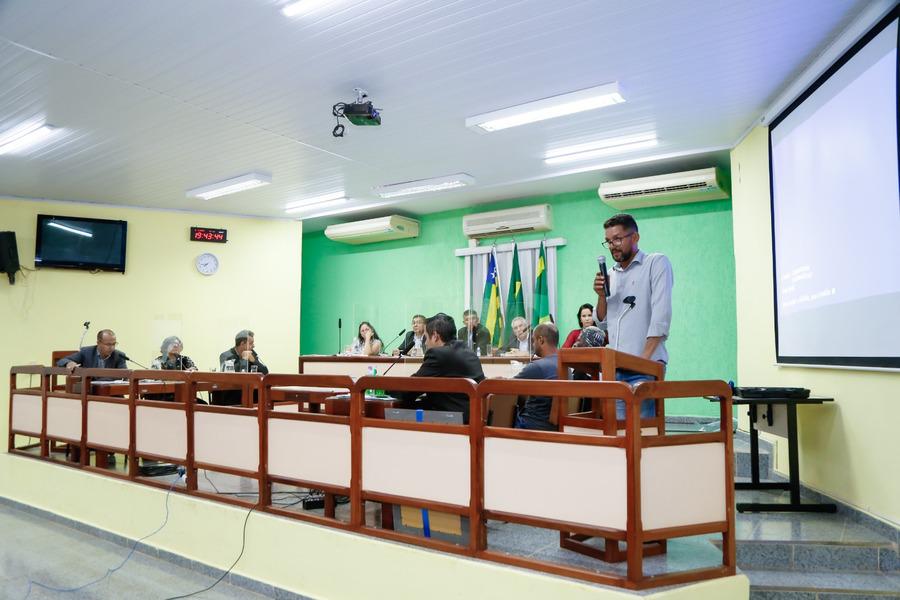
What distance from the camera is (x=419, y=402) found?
3631 mm

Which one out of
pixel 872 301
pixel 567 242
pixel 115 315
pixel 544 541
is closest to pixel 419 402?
pixel 544 541

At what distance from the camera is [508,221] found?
796 centimetres

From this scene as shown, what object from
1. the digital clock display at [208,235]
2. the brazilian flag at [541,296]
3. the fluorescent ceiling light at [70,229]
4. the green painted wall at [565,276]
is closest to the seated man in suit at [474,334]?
the green painted wall at [565,276]

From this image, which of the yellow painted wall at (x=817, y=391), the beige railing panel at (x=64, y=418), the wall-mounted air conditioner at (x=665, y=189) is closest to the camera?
the yellow painted wall at (x=817, y=391)

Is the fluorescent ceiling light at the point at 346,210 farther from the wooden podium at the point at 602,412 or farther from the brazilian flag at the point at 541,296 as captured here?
the wooden podium at the point at 602,412

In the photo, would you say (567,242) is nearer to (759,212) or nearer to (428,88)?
(759,212)

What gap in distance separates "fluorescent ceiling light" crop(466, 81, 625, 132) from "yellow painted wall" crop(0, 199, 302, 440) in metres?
4.60

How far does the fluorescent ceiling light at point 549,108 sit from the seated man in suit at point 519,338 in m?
2.17

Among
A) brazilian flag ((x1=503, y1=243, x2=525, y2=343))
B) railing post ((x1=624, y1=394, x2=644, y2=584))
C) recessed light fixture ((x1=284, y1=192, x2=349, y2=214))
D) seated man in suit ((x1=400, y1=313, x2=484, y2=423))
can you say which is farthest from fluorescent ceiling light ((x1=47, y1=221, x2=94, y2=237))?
railing post ((x1=624, y1=394, x2=644, y2=584))

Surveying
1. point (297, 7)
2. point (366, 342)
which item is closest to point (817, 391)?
point (297, 7)

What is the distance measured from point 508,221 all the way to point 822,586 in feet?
18.8

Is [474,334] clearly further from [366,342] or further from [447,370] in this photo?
[447,370]

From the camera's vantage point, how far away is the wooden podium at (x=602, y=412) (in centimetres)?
247

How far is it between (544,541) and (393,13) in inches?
113
